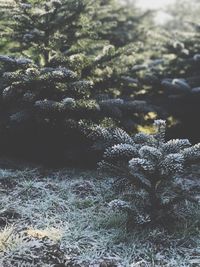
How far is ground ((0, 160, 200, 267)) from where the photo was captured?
3.83m

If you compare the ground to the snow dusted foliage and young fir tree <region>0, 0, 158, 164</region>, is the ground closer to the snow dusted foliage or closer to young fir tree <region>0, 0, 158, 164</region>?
the snow dusted foliage

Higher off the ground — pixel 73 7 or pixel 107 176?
pixel 73 7

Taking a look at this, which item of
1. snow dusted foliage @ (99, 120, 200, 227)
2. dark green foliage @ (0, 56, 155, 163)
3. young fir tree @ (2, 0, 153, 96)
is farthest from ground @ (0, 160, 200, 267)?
young fir tree @ (2, 0, 153, 96)

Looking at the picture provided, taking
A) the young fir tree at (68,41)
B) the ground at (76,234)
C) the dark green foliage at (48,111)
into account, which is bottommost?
the ground at (76,234)

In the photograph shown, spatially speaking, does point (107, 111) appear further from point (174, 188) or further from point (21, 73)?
point (174, 188)

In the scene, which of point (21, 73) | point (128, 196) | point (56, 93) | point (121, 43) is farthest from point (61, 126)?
point (121, 43)

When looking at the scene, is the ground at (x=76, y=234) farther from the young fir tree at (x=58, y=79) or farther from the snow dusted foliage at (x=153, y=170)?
the young fir tree at (x=58, y=79)

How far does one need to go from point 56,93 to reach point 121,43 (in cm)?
336

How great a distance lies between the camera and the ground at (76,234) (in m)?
3.83

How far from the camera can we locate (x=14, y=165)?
5.64m

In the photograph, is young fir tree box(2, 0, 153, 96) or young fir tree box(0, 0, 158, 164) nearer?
young fir tree box(0, 0, 158, 164)

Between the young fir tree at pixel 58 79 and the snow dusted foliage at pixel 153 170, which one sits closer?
the snow dusted foliage at pixel 153 170

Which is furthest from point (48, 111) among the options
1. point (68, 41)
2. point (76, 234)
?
point (76, 234)

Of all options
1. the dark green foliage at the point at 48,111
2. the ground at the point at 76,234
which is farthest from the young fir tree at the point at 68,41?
the ground at the point at 76,234
